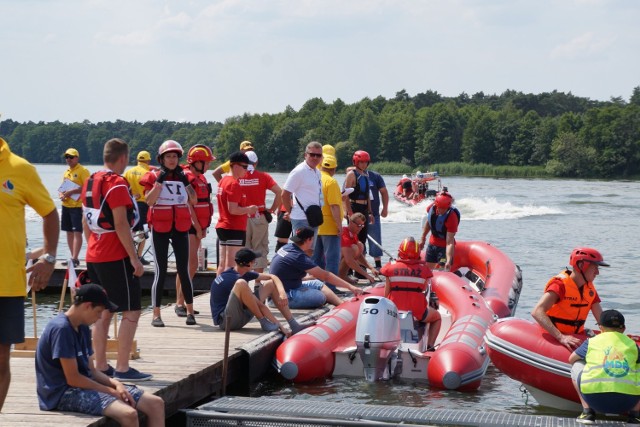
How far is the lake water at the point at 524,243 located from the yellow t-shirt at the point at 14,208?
3.76m

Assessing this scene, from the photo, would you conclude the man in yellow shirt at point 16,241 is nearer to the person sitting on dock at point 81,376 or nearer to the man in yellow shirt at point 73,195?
the person sitting on dock at point 81,376

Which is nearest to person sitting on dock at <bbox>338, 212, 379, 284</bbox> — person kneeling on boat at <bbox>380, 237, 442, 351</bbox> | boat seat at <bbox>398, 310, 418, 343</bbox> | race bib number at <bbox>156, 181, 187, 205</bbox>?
person kneeling on boat at <bbox>380, 237, 442, 351</bbox>

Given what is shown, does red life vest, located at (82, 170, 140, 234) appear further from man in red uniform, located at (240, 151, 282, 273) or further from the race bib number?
man in red uniform, located at (240, 151, 282, 273)

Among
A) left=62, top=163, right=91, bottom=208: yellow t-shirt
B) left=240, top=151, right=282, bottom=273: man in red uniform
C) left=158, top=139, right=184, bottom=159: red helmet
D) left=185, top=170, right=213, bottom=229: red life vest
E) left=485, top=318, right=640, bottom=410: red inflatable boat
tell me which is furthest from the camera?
left=62, top=163, right=91, bottom=208: yellow t-shirt

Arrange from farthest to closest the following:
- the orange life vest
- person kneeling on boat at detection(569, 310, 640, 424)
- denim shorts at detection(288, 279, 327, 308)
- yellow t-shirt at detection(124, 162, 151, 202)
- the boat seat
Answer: yellow t-shirt at detection(124, 162, 151, 202) < denim shorts at detection(288, 279, 327, 308) < the boat seat < the orange life vest < person kneeling on boat at detection(569, 310, 640, 424)

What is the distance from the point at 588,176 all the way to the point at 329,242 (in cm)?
6913

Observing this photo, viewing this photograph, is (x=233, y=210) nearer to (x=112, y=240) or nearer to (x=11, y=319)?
(x=112, y=240)

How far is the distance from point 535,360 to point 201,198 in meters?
3.43

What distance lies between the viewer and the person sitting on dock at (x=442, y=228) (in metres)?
11.5

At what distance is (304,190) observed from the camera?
10477 mm

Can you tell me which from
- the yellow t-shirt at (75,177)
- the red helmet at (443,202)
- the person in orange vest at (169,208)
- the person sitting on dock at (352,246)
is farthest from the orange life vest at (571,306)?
the yellow t-shirt at (75,177)

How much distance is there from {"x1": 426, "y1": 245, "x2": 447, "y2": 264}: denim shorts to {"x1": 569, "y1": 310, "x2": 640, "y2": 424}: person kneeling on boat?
5.20m

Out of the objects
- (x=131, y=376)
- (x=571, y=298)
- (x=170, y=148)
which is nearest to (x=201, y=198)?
(x=170, y=148)

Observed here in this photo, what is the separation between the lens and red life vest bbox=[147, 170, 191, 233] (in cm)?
837
